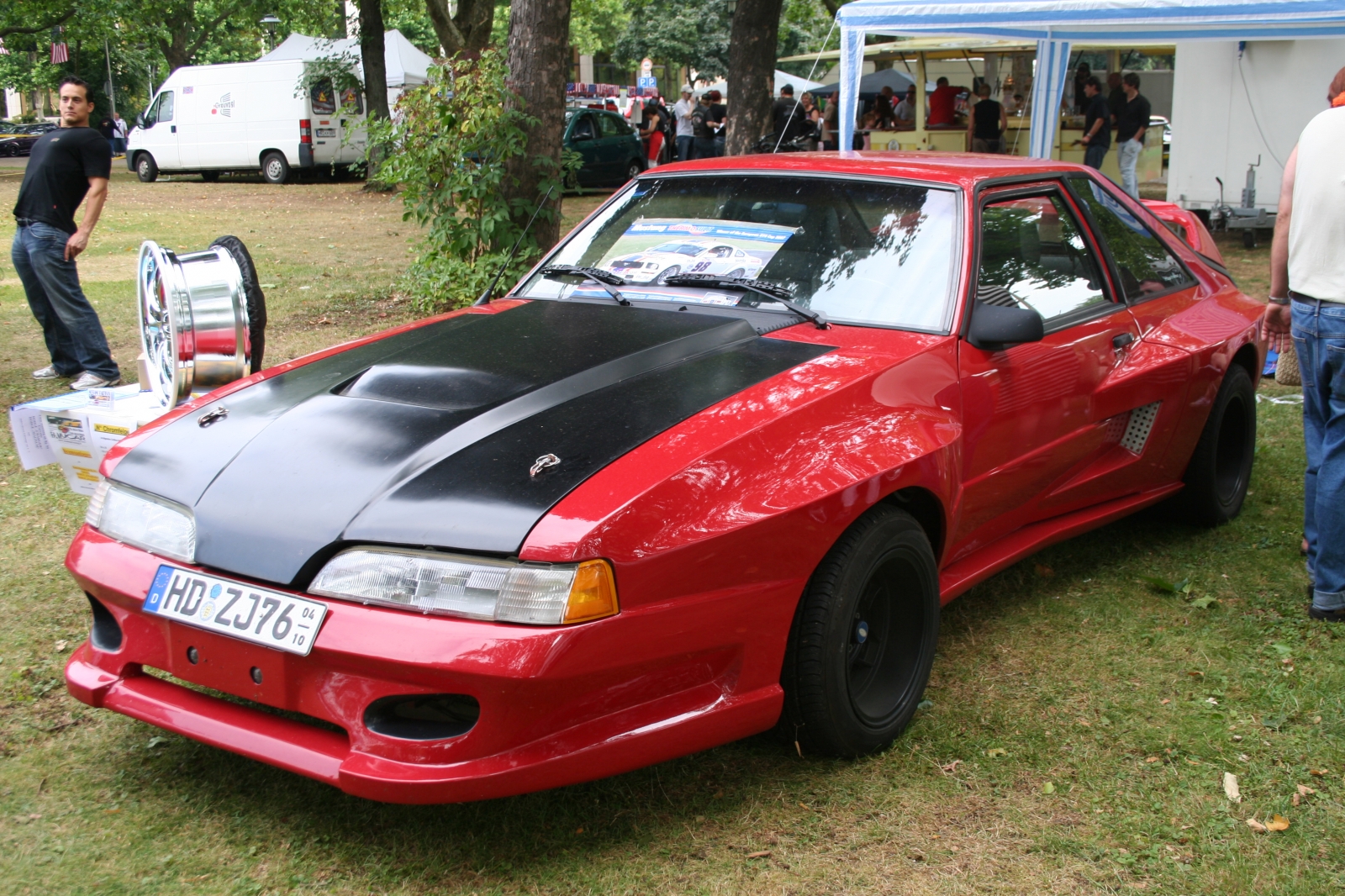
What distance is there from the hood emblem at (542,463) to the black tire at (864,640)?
2.23ft

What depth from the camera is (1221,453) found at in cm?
477

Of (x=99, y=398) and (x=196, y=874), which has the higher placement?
(x=99, y=398)

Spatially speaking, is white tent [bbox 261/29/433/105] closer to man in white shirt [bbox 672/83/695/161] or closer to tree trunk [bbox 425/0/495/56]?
tree trunk [bbox 425/0/495/56]

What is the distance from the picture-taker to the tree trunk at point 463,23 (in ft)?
59.5

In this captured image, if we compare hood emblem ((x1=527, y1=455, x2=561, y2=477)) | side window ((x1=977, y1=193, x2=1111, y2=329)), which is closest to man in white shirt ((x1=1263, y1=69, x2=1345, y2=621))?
side window ((x1=977, y1=193, x2=1111, y2=329))

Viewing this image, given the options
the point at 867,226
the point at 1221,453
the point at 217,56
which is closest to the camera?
the point at 867,226

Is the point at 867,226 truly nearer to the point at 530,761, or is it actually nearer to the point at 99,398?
the point at 530,761

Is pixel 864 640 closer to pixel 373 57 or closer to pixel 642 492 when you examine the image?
pixel 642 492

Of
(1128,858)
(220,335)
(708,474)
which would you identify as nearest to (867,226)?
(708,474)

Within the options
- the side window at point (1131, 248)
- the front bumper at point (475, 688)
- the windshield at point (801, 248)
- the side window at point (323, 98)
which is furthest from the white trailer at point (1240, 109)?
the side window at point (323, 98)

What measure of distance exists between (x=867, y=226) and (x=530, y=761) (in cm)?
200

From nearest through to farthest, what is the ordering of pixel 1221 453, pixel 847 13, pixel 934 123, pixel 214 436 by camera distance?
1. pixel 214 436
2. pixel 1221 453
3. pixel 847 13
4. pixel 934 123

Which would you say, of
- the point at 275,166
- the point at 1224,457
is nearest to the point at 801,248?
the point at 1224,457

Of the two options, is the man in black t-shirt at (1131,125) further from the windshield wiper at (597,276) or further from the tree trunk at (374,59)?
the windshield wiper at (597,276)
